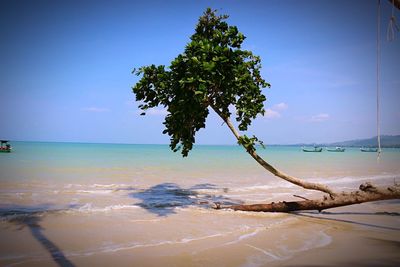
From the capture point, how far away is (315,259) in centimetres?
525

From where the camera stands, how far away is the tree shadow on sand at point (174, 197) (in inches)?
422

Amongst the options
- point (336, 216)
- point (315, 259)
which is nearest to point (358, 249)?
point (315, 259)

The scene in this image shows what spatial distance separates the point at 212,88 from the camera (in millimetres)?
7734

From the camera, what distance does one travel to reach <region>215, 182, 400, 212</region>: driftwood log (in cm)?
749

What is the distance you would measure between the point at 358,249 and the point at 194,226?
4068 millimetres

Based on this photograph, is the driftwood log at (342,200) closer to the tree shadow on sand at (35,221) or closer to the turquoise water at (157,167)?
the tree shadow on sand at (35,221)

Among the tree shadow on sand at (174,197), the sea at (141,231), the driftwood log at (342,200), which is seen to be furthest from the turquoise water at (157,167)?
the driftwood log at (342,200)

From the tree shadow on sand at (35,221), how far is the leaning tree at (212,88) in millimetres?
4125

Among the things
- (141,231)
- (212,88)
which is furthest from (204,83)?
(141,231)

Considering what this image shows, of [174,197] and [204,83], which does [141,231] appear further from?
[174,197]

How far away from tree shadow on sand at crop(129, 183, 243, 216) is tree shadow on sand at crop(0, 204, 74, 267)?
11.6 feet

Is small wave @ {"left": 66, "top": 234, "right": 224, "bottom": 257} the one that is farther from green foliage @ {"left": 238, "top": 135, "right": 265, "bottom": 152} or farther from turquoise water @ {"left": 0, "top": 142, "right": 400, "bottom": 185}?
turquoise water @ {"left": 0, "top": 142, "right": 400, "bottom": 185}

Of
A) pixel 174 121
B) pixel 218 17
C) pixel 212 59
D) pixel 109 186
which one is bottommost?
pixel 109 186

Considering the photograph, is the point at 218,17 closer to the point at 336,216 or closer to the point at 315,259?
the point at 315,259
